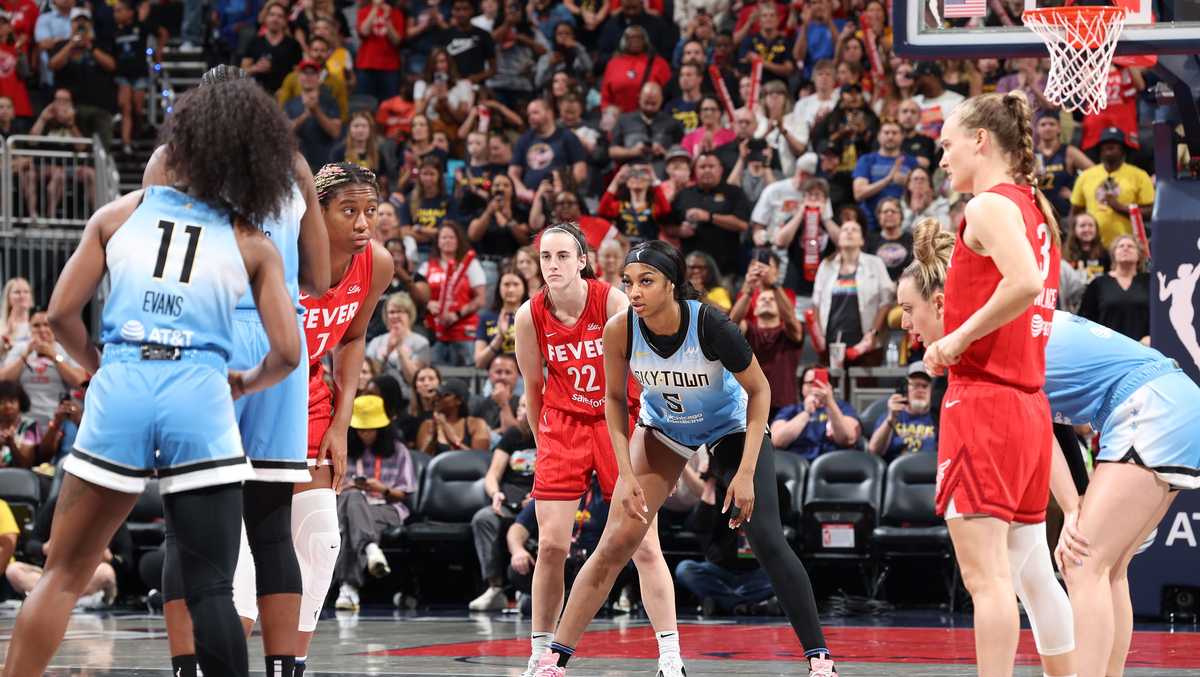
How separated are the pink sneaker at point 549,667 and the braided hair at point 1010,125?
2.82m

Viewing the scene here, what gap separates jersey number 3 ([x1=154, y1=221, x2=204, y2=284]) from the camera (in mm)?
4469

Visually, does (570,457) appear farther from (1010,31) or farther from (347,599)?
(347,599)

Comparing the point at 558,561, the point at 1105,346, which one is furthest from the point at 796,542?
the point at 1105,346

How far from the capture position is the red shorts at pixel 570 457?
738 cm

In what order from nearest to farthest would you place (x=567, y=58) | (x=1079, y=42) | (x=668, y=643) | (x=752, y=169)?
(x=668, y=643) → (x=1079, y=42) → (x=752, y=169) → (x=567, y=58)

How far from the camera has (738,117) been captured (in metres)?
→ 15.2

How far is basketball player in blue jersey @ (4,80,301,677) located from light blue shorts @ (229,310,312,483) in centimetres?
56

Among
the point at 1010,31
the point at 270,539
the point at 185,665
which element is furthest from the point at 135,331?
the point at 1010,31

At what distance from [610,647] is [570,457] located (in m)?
2.04

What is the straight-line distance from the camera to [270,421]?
525cm

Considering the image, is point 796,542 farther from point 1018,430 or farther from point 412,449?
point 1018,430

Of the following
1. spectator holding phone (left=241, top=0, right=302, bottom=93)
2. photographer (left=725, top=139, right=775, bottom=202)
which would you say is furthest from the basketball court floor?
spectator holding phone (left=241, top=0, right=302, bottom=93)

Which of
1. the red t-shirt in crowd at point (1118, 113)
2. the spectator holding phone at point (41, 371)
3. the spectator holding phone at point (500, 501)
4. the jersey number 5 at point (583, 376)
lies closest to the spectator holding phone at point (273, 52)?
the spectator holding phone at point (41, 371)

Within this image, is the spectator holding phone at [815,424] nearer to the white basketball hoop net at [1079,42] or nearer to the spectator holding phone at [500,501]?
the spectator holding phone at [500,501]
